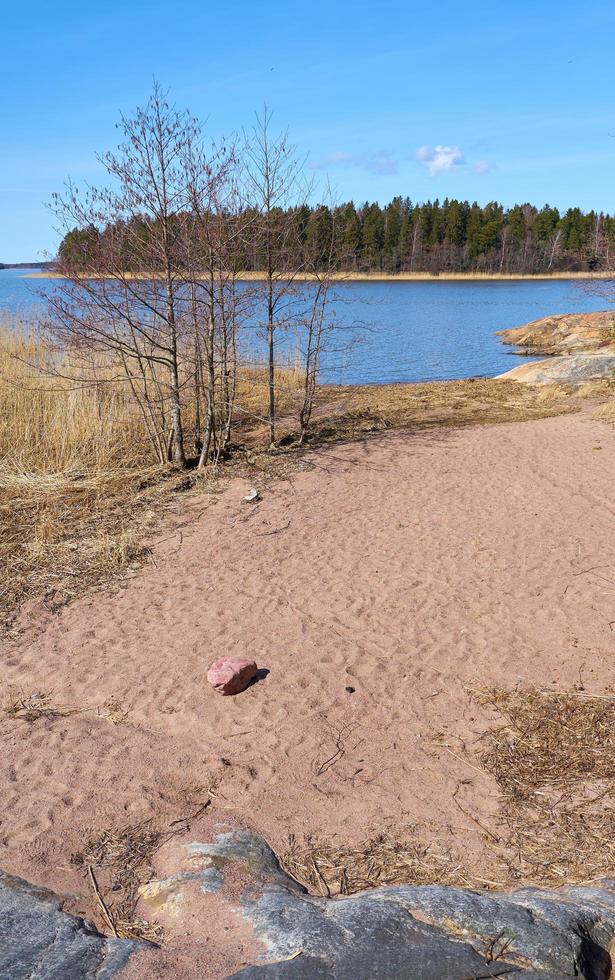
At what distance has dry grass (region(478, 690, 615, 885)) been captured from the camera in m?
3.51

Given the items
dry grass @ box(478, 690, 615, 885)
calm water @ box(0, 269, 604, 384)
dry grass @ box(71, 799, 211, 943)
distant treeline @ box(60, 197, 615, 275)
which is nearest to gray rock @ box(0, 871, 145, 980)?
dry grass @ box(71, 799, 211, 943)

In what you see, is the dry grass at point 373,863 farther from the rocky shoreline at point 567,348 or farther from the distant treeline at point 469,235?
the distant treeline at point 469,235

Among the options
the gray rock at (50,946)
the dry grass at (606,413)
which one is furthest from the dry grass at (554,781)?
the dry grass at (606,413)

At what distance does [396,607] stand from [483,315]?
3580cm

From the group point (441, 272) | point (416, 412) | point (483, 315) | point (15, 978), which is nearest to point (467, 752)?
point (15, 978)

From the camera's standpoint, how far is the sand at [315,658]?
156 inches

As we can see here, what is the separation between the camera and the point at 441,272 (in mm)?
72375

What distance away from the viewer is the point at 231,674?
197 inches

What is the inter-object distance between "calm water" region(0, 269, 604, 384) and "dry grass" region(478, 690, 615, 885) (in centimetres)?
626

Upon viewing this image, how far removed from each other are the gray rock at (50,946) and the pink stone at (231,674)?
79.7 inches

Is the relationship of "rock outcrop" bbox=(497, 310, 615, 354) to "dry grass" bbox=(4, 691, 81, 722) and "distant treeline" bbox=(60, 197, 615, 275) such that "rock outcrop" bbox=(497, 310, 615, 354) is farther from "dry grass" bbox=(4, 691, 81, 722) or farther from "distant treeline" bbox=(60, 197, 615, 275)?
"distant treeline" bbox=(60, 197, 615, 275)

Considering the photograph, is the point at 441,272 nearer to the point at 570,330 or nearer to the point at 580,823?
the point at 570,330

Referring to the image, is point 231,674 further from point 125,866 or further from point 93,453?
point 93,453

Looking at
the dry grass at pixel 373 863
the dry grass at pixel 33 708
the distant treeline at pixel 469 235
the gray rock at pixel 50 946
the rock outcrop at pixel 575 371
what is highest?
the distant treeline at pixel 469 235
